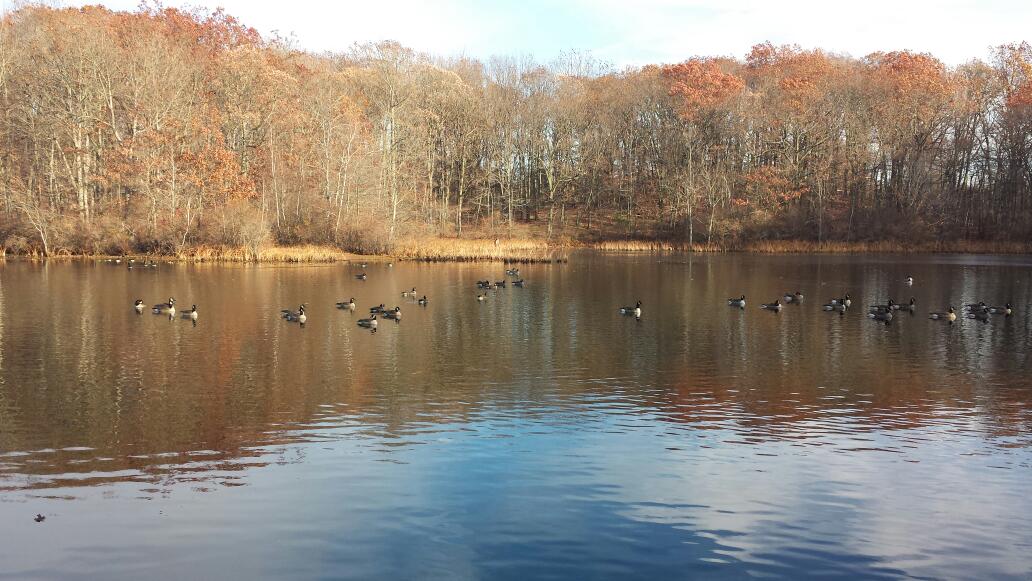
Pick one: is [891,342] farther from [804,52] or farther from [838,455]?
[804,52]

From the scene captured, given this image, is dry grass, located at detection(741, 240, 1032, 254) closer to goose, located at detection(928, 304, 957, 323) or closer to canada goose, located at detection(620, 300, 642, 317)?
goose, located at detection(928, 304, 957, 323)

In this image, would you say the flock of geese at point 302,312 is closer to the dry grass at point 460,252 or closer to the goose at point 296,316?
the goose at point 296,316

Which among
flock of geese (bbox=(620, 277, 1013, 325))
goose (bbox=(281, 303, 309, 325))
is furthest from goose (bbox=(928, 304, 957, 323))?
goose (bbox=(281, 303, 309, 325))

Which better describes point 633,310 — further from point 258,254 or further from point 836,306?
point 258,254

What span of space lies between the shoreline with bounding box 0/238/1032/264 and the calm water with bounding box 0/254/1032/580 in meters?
27.9

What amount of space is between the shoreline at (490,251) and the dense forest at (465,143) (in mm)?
1141

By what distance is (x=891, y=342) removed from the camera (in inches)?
997

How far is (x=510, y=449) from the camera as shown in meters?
13.2

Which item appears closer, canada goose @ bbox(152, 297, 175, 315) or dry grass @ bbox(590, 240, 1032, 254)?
canada goose @ bbox(152, 297, 175, 315)

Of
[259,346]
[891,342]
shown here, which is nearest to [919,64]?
[891,342]

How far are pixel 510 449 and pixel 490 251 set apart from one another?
46.3m

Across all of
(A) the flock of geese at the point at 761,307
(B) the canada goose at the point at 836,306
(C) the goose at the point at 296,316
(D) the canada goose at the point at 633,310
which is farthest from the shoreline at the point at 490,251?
(C) the goose at the point at 296,316

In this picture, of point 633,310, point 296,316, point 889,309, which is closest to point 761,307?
point 889,309

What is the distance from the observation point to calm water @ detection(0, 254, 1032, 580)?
917 centimetres
